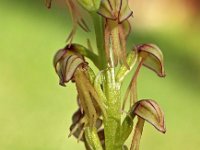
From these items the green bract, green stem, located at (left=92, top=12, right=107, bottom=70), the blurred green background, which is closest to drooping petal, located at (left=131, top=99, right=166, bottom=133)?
green stem, located at (left=92, top=12, right=107, bottom=70)

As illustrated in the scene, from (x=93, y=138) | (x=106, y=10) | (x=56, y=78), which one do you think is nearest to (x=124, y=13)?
(x=106, y=10)

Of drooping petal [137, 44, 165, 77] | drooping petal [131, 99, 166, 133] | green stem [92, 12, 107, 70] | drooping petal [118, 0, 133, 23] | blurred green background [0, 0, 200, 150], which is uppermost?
drooping petal [118, 0, 133, 23]

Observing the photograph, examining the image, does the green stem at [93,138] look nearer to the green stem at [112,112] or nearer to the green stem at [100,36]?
the green stem at [112,112]

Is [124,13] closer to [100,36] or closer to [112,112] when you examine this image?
[100,36]

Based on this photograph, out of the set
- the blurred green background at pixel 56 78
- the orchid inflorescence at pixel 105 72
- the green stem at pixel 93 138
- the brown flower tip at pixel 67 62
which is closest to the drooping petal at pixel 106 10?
the orchid inflorescence at pixel 105 72

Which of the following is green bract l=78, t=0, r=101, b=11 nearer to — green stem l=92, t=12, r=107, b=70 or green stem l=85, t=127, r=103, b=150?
green stem l=92, t=12, r=107, b=70

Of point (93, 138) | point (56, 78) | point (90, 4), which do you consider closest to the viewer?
point (90, 4)
